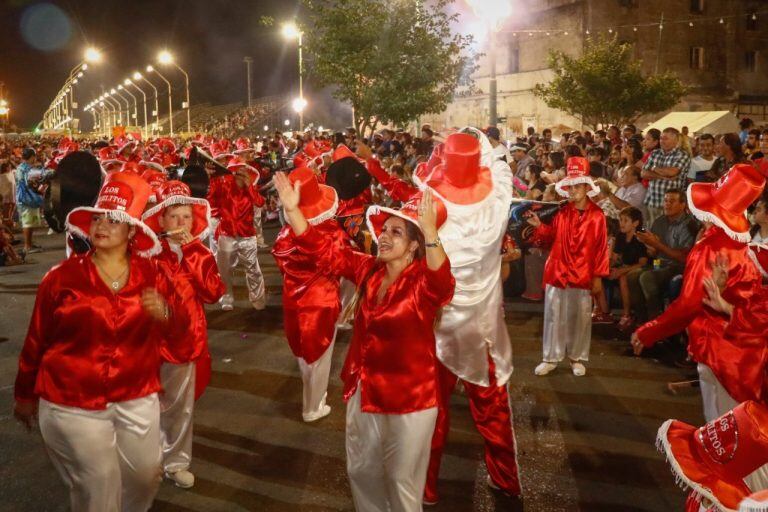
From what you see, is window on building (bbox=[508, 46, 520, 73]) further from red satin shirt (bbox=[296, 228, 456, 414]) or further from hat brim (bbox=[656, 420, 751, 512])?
hat brim (bbox=[656, 420, 751, 512])

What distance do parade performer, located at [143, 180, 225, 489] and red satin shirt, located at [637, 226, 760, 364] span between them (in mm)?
2837

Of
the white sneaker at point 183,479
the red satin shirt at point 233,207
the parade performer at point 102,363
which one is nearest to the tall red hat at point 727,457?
the parade performer at point 102,363

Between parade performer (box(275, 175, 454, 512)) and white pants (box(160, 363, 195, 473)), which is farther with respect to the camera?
white pants (box(160, 363, 195, 473))

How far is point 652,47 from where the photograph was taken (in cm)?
3844

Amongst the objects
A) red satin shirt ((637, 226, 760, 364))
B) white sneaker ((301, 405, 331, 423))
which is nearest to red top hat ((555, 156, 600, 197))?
red satin shirt ((637, 226, 760, 364))

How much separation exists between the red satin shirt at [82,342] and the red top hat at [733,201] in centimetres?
334

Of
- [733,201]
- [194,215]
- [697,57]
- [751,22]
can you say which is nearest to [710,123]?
[733,201]

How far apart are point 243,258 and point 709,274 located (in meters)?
6.81

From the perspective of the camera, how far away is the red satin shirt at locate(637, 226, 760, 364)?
4113mm

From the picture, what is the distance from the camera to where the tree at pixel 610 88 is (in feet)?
101

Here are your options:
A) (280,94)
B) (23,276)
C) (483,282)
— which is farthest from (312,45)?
(280,94)

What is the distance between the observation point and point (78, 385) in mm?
3322

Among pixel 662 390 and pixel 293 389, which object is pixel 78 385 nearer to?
pixel 293 389

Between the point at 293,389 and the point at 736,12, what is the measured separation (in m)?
44.6
